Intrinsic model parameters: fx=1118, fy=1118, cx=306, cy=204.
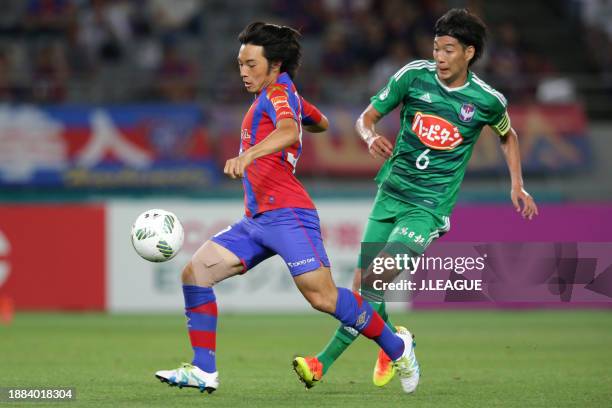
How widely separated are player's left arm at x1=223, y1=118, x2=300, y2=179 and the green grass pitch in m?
1.46

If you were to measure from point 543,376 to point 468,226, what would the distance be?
24.9 feet

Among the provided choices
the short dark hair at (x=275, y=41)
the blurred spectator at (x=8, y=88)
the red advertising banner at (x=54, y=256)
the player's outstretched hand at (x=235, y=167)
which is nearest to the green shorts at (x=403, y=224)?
the short dark hair at (x=275, y=41)

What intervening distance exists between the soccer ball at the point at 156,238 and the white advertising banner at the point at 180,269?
8016 mm

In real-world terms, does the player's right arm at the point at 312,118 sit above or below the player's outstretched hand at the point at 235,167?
above

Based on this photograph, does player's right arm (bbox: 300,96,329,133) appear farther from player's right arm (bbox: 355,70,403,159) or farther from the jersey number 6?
the jersey number 6

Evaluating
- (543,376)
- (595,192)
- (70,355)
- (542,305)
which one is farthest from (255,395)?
(595,192)

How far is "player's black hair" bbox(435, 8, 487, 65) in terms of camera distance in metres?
7.39

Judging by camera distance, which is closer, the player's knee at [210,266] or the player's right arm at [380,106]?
the player's knee at [210,266]

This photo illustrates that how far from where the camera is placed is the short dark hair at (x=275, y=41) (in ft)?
22.4

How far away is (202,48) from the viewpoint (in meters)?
17.9

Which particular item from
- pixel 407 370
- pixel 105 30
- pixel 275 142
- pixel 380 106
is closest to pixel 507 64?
pixel 105 30

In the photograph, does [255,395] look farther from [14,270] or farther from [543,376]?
[14,270]

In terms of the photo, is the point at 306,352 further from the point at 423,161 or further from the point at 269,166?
the point at 269,166

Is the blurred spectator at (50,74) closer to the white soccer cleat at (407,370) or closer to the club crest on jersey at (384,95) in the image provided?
the club crest on jersey at (384,95)
